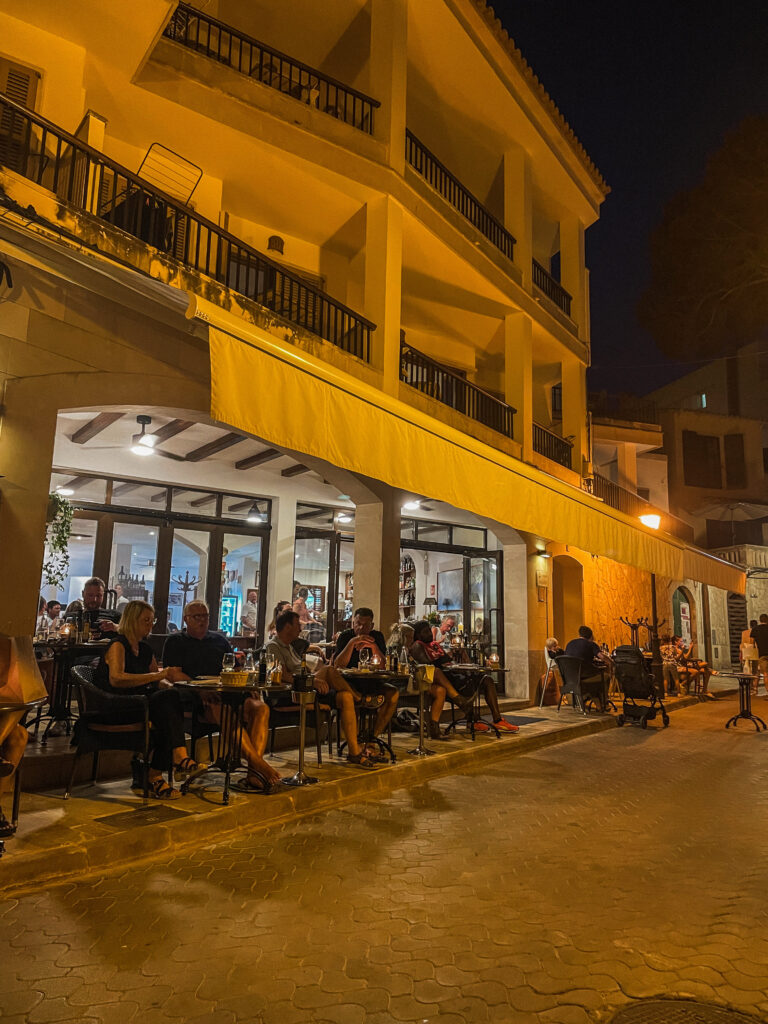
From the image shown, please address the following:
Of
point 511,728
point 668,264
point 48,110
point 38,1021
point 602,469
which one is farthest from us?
point 602,469

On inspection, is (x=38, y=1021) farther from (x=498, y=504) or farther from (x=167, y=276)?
(x=167, y=276)

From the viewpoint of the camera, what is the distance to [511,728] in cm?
944

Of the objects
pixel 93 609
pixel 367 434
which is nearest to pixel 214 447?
pixel 93 609

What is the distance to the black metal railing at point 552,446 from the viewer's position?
15.1 metres

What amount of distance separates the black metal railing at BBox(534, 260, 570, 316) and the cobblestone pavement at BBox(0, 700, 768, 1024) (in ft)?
41.0

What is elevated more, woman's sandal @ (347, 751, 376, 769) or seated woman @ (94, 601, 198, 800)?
seated woman @ (94, 601, 198, 800)

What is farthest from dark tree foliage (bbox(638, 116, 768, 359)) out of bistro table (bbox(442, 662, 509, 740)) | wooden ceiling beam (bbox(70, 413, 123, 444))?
wooden ceiling beam (bbox(70, 413, 123, 444))

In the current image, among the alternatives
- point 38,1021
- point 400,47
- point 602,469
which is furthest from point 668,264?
point 38,1021

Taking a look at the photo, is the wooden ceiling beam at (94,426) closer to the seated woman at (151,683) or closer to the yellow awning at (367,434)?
the seated woman at (151,683)

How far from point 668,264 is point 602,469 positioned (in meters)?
10.2

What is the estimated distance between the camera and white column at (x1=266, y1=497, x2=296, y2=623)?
1286cm

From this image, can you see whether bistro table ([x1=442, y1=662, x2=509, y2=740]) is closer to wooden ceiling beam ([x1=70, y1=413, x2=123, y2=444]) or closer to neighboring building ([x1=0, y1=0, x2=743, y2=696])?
neighboring building ([x1=0, y1=0, x2=743, y2=696])

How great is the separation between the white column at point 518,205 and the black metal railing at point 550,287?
100 cm

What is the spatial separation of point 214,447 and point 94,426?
1.92 meters
